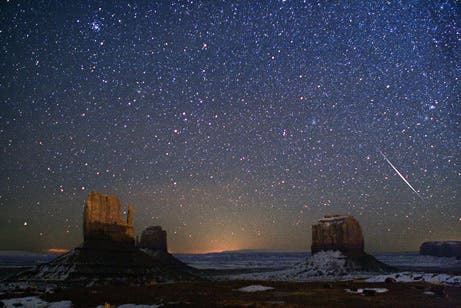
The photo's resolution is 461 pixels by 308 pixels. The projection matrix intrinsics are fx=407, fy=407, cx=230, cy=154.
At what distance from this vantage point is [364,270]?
237 feet

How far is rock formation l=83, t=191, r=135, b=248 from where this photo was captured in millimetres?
54406

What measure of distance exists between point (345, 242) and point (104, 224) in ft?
150

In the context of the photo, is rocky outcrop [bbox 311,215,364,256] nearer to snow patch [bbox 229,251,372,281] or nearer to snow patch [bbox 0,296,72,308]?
snow patch [bbox 229,251,372,281]

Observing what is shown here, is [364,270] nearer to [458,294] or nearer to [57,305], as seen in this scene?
[458,294]

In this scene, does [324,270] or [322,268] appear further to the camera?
[322,268]

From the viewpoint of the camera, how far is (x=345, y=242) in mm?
77938

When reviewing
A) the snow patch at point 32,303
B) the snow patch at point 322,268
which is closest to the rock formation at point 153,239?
the snow patch at point 322,268

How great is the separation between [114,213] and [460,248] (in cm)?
16084

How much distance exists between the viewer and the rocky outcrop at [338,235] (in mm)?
78000

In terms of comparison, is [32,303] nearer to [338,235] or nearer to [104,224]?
[104,224]

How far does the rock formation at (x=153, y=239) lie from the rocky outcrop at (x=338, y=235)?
37889mm

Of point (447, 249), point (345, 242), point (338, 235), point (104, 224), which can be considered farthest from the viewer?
point (447, 249)

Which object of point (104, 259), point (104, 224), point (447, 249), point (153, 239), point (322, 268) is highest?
point (104, 224)

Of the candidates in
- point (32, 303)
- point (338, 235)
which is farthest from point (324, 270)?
point (32, 303)
